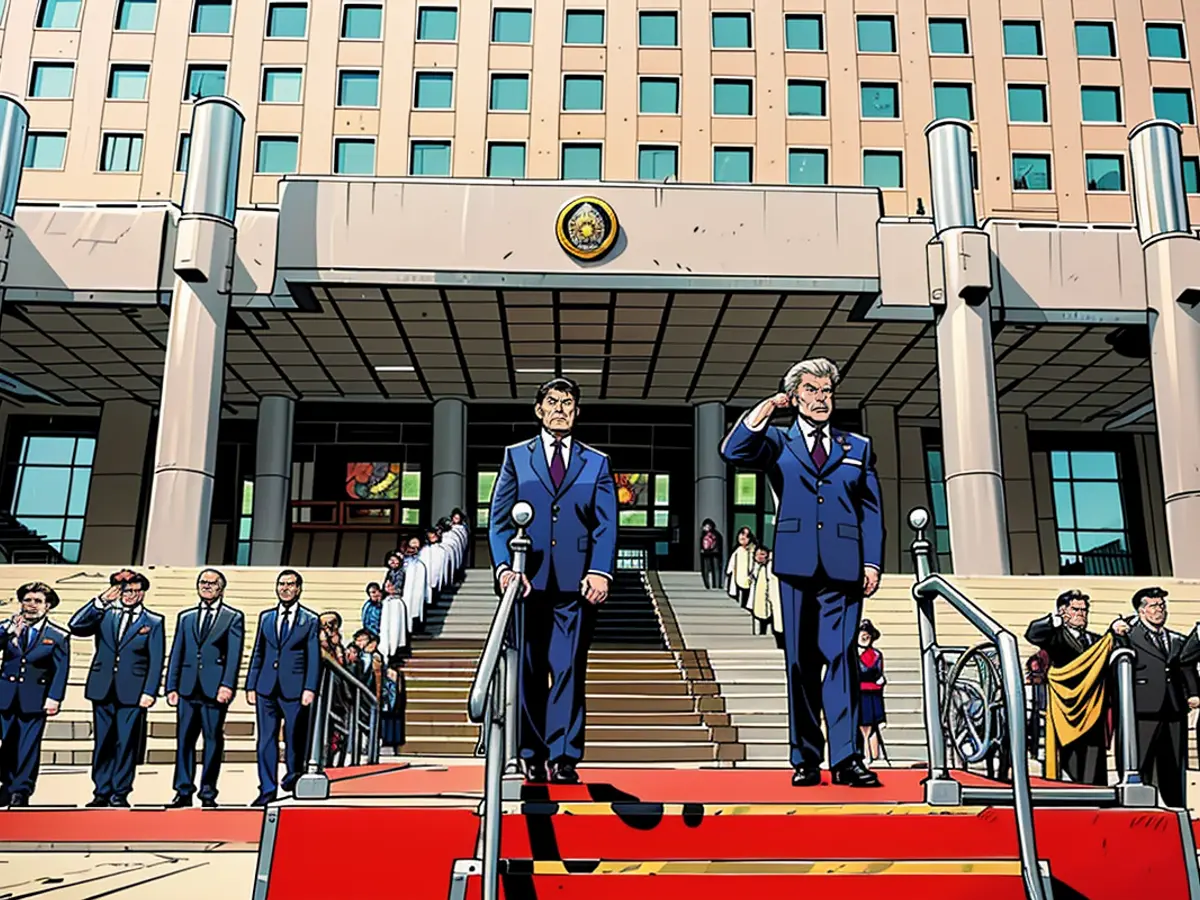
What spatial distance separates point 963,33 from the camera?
27.8 m

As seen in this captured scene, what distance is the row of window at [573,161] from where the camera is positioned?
2684 centimetres

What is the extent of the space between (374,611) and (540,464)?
7.98 meters

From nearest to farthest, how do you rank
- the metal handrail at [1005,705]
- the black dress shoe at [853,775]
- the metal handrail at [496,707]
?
the metal handrail at [496,707], the metal handrail at [1005,705], the black dress shoe at [853,775]

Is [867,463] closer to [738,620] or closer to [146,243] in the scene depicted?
[738,620]

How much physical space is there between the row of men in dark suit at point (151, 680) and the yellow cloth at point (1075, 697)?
5646 millimetres

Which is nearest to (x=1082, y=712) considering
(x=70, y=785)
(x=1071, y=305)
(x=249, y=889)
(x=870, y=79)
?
(x=249, y=889)

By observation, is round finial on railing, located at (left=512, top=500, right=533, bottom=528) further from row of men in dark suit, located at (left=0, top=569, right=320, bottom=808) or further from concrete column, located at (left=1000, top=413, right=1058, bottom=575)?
concrete column, located at (left=1000, top=413, right=1058, bottom=575)

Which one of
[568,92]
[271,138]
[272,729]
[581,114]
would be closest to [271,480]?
[271,138]

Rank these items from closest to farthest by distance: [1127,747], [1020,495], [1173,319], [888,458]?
[1127,747] → [1173,319] → [888,458] → [1020,495]

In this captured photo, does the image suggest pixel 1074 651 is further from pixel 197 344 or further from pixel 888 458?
pixel 888 458

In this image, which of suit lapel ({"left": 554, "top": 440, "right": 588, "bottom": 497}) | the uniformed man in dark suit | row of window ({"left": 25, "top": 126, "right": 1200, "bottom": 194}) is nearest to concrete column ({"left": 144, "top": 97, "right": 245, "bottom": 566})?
row of window ({"left": 25, "top": 126, "right": 1200, "bottom": 194})

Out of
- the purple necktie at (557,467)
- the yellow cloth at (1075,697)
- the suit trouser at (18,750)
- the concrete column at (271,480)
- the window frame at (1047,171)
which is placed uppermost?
the window frame at (1047,171)

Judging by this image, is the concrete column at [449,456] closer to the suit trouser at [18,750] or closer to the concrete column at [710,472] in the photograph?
the concrete column at [710,472]

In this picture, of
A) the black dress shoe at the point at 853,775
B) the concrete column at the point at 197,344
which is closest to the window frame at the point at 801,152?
the concrete column at the point at 197,344
